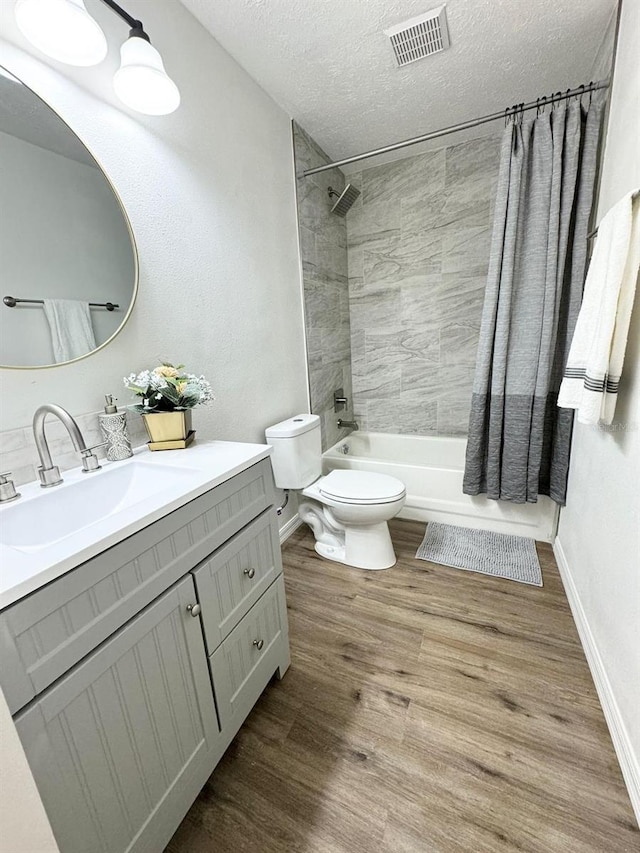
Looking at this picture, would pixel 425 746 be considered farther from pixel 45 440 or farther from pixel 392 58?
pixel 392 58

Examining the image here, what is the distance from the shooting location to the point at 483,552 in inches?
77.7

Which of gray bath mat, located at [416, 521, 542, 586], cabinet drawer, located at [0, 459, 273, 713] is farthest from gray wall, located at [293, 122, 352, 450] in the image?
cabinet drawer, located at [0, 459, 273, 713]

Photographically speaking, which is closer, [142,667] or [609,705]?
[142,667]

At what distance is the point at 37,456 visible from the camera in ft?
3.15

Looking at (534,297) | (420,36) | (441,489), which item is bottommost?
(441,489)

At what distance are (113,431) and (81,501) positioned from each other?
232mm

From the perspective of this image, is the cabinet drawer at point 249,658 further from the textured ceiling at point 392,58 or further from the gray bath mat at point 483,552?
the textured ceiling at point 392,58

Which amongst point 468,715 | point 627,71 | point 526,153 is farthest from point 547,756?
point 526,153

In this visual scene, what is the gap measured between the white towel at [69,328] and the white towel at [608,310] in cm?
156

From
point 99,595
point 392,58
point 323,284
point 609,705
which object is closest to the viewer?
point 99,595

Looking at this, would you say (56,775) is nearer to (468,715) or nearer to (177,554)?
(177,554)

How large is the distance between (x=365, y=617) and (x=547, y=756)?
28.5 inches

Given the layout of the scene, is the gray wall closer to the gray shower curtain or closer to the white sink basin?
the gray shower curtain

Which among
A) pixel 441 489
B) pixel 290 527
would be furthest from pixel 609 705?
pixel 290 527
